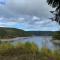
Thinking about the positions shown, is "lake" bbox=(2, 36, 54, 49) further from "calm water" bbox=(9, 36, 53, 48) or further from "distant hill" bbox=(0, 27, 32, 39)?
"distant hill" bbox=(0, 27, 32, 39)

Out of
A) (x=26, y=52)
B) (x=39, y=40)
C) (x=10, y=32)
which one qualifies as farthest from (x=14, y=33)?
(x=26, y=52)

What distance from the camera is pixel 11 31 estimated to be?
12.7m

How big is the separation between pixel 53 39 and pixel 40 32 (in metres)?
2.00

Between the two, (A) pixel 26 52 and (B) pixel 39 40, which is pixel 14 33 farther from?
(A) pixel 26 52

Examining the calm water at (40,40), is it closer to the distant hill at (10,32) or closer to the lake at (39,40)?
the lake at (39,40)

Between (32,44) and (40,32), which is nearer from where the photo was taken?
(32,44)

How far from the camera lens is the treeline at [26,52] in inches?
378

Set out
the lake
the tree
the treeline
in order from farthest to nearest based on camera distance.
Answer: the tree
the lake
the treeline

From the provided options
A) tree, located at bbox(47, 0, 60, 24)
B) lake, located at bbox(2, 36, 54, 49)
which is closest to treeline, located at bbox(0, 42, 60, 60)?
lake, located at bbox(2, 36, 54, 49)

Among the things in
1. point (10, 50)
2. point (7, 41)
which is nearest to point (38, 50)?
point (10, 50)

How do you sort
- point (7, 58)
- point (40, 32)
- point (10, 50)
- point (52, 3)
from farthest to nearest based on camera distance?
point (52, 3) → point (40, 32) → point (10, 50) → point (7, 58)

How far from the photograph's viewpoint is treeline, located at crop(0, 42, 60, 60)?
31.5 feet

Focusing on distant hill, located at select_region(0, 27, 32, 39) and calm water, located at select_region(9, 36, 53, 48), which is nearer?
calm water, located at select_region(9, 36, 53, 48)

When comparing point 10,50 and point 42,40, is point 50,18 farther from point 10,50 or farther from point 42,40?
point 10,50
